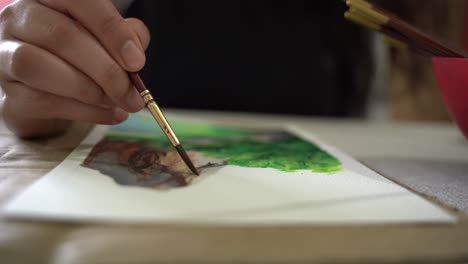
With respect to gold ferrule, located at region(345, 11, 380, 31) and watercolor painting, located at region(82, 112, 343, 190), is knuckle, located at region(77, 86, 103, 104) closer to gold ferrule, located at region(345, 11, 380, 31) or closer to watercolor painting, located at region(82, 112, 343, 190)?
watercolor painting, located at region(82, 112, 343, 190)

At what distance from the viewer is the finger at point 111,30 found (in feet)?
0.98

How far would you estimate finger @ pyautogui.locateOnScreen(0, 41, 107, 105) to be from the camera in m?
0.30

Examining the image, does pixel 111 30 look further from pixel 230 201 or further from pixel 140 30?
pixel 230 201

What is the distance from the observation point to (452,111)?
1.23 ft

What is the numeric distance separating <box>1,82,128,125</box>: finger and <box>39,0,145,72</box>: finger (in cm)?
6

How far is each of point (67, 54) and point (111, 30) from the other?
0.13 ft

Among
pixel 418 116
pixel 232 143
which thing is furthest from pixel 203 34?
pixel 418 116

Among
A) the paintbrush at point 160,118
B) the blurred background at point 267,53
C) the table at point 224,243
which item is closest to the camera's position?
the table at point 224,243

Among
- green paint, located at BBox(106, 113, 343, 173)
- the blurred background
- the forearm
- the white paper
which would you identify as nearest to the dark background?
the blurred background

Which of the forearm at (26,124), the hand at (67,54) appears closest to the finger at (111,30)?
the hand at (67,54)

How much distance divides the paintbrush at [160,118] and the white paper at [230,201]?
2 cm

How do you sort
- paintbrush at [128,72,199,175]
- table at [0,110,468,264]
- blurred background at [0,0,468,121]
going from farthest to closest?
blurred background at [0,0,468,121], paintbrush at [128,72,199,175], table at [0,110,468,264]

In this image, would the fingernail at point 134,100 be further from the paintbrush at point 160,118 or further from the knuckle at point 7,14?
the knuckle at point 7,14

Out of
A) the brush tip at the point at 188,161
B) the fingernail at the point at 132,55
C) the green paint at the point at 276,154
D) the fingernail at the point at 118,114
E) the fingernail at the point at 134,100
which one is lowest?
the green paint at the point at 276,154
